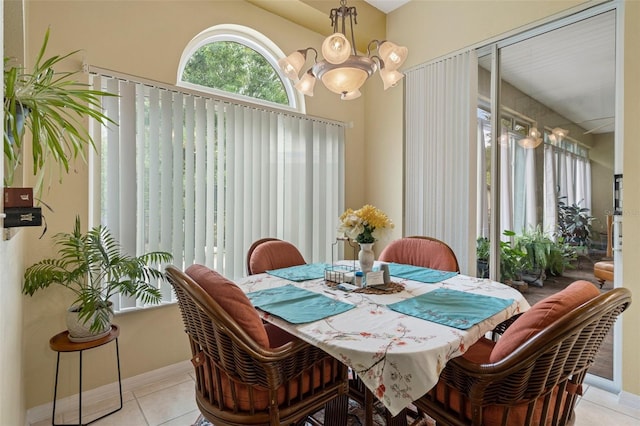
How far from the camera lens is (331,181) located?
3.47 metres

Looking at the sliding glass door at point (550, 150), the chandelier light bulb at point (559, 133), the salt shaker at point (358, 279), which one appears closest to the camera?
the salt shaker at point (358, 279)

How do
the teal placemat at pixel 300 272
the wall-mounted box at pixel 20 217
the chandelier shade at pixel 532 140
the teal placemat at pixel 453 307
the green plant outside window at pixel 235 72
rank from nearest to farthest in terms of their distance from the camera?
the wall-mounted box at pixel 20 217, the teal placemat at pixel 453 307, the teal placemat at pixel 300 272, the chandelier shade at pixel 532 140, the green plant outside window at pixel 235 72

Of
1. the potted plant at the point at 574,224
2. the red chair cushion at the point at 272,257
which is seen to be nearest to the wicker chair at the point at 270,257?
the red chair cushion at the point at 272,257

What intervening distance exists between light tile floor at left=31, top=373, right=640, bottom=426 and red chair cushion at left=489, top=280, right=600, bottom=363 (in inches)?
52.3

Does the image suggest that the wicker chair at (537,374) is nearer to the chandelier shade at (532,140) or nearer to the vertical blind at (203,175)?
the chandelier shade at (532,140)

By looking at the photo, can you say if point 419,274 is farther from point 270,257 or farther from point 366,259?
point 270,257

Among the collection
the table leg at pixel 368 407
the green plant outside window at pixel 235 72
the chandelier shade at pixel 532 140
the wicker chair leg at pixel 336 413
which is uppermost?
the green plant outside window at pixel 235 72

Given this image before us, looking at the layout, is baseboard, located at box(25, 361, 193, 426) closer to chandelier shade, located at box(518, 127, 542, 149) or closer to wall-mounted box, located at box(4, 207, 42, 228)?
wall-mounted box, located at box(4, 207, 42, 228)

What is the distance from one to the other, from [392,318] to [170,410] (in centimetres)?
163

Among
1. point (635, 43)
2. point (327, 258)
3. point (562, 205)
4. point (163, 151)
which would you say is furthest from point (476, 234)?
point (163, 151)

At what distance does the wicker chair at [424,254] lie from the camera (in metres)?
2.29

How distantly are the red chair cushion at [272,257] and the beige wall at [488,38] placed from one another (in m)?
1.49

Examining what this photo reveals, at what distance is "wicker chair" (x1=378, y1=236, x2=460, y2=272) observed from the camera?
90.0 inches

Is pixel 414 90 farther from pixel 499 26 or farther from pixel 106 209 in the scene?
pixel 106 209
